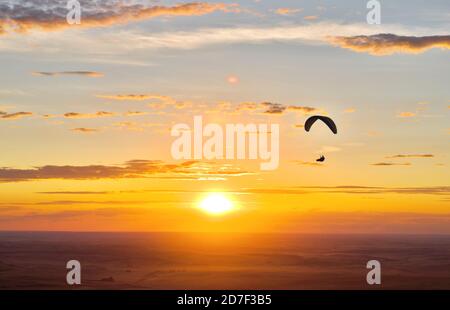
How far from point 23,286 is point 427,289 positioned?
72176 mm

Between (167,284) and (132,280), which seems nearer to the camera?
(167,284)

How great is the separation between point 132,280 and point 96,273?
22886 mm

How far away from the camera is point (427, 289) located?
115 m

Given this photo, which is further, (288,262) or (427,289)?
(288,262)
